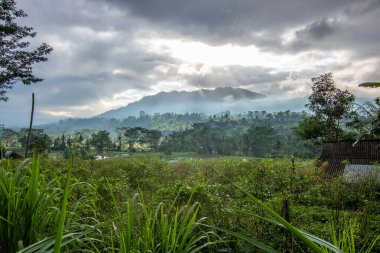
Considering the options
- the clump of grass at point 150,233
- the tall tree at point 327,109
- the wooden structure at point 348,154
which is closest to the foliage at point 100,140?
the tall tree at point 327,109

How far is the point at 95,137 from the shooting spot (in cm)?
4450

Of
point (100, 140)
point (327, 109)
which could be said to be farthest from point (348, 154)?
point (100, 140)

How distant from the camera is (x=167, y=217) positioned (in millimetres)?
2064

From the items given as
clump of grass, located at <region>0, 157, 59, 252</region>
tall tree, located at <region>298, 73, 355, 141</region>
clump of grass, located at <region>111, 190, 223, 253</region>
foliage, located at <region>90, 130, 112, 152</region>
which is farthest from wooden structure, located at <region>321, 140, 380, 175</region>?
foliage, located at <region>90, 130, 112, 152</region>

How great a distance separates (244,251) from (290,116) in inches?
4484

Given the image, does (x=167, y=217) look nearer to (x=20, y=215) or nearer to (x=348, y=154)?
(x=20, y=215)

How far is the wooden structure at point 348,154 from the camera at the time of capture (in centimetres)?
1221

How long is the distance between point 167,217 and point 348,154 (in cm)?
1262

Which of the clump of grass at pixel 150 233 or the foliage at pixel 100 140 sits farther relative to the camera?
the foliage at pixel 100 140

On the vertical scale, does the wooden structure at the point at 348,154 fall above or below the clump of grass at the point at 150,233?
below

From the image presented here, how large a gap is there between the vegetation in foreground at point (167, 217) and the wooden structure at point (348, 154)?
485 cm

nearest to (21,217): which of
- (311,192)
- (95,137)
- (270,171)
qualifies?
(270,171)

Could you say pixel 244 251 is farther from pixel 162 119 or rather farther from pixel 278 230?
pixel 162 119

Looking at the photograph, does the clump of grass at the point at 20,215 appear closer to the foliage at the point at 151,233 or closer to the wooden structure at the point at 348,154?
the foliage at the point at 151,233
